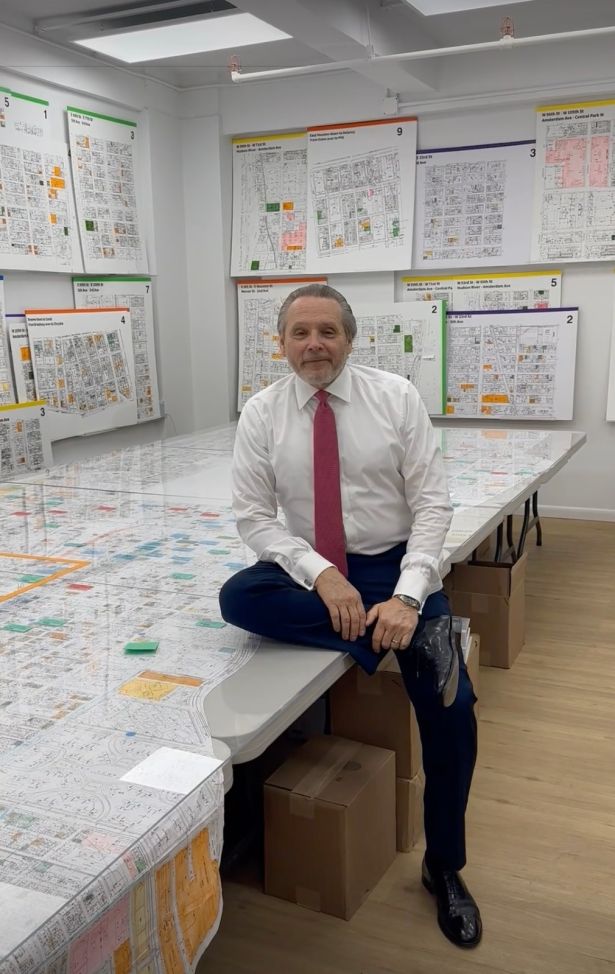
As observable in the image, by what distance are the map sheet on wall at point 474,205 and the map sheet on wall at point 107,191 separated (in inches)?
65.7

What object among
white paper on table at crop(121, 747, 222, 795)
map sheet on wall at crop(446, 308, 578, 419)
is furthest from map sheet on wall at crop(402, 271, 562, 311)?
white paper on table at crop(121, 747, 222, 795)

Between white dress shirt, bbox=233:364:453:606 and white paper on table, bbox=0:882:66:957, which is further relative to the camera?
white dress shirt, bbox=233:364:453:606

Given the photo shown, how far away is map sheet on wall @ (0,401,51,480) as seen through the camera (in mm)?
4230

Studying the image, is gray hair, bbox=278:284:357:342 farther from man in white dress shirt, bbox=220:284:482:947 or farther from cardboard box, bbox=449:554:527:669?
cardboard box, bbox=449:554:527:669

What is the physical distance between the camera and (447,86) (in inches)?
194

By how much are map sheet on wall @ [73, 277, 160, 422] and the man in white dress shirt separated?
3254 millimetres

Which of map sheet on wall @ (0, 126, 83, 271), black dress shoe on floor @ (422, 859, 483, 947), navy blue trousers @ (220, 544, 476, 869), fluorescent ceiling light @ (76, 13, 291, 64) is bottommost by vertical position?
black dress shoe on floor @ (422, 859, 483, 947)

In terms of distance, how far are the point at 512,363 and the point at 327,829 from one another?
3.80 meters

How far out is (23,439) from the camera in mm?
4336

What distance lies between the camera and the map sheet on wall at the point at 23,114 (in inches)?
167

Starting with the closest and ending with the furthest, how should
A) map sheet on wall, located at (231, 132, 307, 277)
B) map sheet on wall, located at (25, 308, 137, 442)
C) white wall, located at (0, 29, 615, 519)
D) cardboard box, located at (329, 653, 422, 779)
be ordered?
1. cardboard box, located at (329, 653, 422, 779)
2. map sheet on wall, located at (25, 308, 137, 442)
3. white wall, located at (0, 29, 615, 519)
4. map sheet on wall, located at (231, 132, 307, 277)

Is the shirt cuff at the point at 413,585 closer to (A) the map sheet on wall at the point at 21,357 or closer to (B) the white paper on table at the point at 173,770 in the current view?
(B) the white paper on table at the point at 173,770

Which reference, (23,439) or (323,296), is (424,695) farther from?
(23,439)

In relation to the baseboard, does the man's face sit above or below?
above
